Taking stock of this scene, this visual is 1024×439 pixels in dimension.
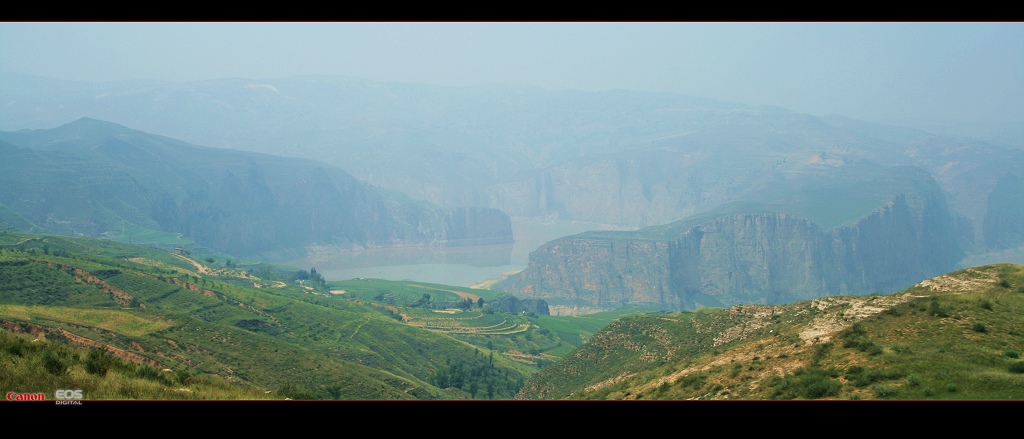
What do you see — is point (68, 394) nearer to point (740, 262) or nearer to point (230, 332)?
point (230, 332)

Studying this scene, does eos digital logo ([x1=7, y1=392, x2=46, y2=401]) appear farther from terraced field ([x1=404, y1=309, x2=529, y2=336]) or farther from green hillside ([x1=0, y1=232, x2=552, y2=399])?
terraced field ([x1=404, y1=309, x2=529, y2=336])

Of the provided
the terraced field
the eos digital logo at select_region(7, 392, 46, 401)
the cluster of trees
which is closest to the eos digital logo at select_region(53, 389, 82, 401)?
the eos digital logo at select_region(7, 392, 46, 401)

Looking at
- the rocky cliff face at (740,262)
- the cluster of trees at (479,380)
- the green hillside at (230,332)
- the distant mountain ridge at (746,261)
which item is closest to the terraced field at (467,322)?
the green hillside at (230,332)

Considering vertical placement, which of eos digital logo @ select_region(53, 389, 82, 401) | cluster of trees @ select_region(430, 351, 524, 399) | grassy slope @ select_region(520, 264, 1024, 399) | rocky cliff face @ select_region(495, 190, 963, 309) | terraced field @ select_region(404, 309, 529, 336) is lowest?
rocky cliff face @ select_region(495, 190, 963, 309)

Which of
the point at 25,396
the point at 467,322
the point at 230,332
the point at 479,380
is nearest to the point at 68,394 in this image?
the point at 25,396

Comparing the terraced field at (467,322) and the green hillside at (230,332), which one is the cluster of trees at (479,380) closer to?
the green hillside at (230,332)
